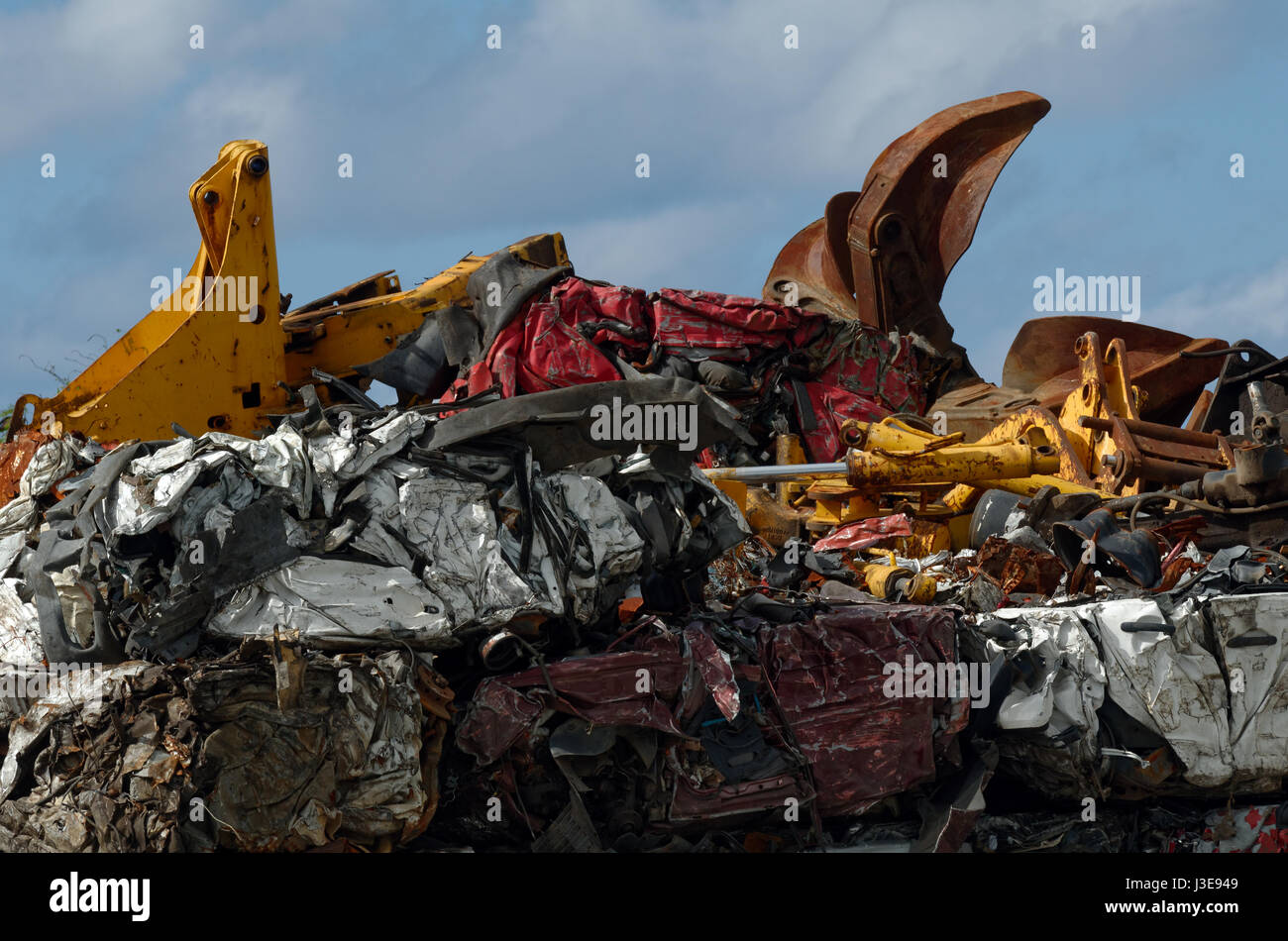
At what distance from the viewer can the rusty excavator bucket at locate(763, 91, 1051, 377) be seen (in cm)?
1174

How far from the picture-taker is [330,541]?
5434mm

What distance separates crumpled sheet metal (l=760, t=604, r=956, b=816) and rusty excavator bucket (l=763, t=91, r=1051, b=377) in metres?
6.56

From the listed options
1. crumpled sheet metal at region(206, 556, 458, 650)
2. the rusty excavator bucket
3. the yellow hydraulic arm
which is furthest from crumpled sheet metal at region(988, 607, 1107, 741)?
the rusty excavator bucket

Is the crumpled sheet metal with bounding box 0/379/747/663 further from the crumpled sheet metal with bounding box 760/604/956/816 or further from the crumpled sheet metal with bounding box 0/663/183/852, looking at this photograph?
the crumpled sheet metal with bounding box 760/604/956/816

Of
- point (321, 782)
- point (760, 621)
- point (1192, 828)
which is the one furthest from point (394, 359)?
point (1192, 828)

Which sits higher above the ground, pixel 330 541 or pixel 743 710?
pixel 330 541

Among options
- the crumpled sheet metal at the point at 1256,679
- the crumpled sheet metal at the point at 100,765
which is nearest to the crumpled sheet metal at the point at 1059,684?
the crumpled sheet metal at the point at 1256,679

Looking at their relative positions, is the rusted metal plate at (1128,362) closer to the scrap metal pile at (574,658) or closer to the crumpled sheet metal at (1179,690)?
the scrap metal pile at (574,658)

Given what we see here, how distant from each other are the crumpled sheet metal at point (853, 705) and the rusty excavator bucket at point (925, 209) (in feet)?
21.5

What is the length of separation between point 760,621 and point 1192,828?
2.07 m

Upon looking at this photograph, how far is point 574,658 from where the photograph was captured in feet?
18.4

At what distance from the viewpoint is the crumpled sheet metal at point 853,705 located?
5.96 metres

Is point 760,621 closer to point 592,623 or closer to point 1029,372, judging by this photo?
point 592,623

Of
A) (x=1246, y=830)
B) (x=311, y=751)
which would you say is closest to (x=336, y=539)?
(x=311, y=751)
